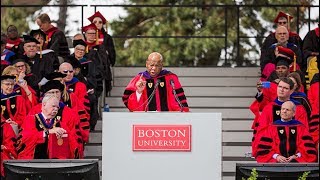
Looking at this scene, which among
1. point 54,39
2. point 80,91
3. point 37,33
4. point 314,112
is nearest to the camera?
point 314,112

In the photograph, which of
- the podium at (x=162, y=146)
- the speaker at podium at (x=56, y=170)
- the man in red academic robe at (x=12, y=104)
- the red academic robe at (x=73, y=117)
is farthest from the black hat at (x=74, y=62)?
the podium at (x=162, y=146)

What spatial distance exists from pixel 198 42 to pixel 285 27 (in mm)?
12363

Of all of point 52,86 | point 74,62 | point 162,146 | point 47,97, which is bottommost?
point 162,146

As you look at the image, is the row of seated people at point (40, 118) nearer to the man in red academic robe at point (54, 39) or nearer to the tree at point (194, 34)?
the man in red academic robe at point (54, 39)

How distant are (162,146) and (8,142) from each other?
3967 millimetres

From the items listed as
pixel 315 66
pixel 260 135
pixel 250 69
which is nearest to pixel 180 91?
pixel 260 135

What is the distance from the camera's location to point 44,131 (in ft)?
51.0

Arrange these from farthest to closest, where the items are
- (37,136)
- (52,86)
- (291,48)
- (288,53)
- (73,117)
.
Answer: (291,48) < (288,53) < (52,86) < (73,117) < (37,136)

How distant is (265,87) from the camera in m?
17.3

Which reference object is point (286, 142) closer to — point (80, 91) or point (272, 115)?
point (272, 115)

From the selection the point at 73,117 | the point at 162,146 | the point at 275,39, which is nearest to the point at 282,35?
the point at 275,39

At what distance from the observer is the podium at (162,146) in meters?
12.8

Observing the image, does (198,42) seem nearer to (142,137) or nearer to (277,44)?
(277,44)

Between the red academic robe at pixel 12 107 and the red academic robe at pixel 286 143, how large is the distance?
3202 millimetres
